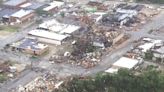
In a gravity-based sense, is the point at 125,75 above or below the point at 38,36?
above

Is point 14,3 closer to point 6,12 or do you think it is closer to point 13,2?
point 13,2

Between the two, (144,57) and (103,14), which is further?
(103,14)

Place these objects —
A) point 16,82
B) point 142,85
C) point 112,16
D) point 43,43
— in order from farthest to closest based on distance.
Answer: point 112,16 < point 43,43 < point 16,82 < point 142,85

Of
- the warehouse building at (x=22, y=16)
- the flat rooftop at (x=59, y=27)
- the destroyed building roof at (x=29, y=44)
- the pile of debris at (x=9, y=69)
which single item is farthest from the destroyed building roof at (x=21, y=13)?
the pile of debris at (x=9, y=69)

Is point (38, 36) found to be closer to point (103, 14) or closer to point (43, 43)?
point (43, 43)

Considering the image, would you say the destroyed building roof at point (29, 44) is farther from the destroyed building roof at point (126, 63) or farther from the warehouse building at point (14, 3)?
the warehouse building at point (14, 3)

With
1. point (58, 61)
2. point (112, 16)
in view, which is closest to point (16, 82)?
point (58, 61)

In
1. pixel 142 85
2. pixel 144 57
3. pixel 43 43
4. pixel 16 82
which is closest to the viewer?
pixel 142 85
